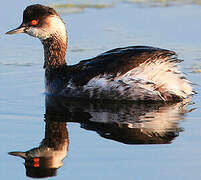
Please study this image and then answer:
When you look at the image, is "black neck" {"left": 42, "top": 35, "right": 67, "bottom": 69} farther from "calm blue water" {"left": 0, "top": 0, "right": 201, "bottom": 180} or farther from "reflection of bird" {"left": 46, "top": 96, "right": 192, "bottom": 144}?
"reflection of bird" {"left": 46, "top": 96, "right": 192, "bottom": 144}

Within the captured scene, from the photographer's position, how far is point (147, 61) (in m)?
10.3

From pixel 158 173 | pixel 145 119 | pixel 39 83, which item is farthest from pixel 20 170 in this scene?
pixel 39 83

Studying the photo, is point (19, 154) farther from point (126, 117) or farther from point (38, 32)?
point (38, 32)

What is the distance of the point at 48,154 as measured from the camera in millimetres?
8102

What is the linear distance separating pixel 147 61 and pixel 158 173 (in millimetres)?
3291

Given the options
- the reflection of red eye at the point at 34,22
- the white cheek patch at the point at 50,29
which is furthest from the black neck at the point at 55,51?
the reflection of red eye at the point at 34,22

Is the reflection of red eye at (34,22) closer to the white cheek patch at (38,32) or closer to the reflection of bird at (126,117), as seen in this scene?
the white cheek patch at (38,32)

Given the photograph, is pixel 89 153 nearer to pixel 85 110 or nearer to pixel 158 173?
pixel 158 173

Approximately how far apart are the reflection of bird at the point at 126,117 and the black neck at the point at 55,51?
0.79 metres

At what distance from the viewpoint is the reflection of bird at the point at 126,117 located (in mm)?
8672

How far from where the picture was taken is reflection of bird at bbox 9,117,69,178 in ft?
24.8

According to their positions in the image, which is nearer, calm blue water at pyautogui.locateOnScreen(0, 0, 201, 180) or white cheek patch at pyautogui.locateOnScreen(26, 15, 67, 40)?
calm blue water at pyautogui.locateOnScreen(0, 0, 201, 180)

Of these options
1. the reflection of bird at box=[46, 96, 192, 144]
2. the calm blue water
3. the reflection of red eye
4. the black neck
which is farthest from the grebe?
the reflection of red eye

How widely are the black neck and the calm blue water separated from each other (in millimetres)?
414
